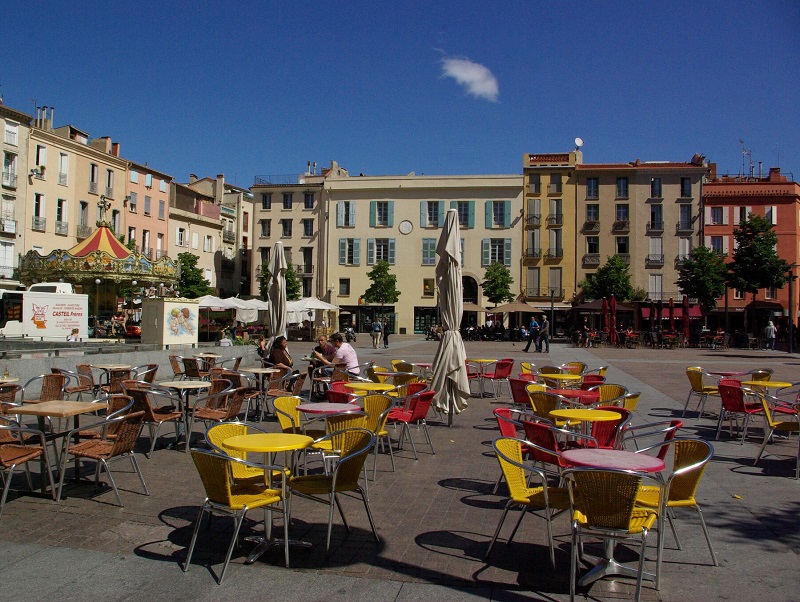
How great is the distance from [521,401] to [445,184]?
42802 millimetres

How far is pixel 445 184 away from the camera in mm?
50688

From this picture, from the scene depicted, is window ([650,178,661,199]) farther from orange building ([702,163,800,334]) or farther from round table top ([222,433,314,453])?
round table top ([222,433,314,453])

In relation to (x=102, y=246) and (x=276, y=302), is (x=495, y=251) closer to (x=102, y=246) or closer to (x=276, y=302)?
(x=102, y=246)

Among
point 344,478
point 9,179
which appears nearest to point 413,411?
point 344,478

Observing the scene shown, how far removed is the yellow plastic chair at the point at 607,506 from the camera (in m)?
3.67

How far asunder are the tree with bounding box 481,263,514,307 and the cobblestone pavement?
39337 millimetres

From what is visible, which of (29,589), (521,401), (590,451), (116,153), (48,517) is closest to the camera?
(29,589)

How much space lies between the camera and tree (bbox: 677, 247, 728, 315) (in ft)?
130

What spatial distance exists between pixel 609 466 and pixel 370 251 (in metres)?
48.1

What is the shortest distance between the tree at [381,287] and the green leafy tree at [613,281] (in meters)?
14.7

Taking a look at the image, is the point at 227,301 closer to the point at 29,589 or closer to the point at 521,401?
the point at 521,401

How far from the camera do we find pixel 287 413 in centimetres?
625

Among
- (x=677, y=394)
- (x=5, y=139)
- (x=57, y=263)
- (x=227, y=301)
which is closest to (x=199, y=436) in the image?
(x=677, y=394)

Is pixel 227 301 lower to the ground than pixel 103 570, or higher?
higher
